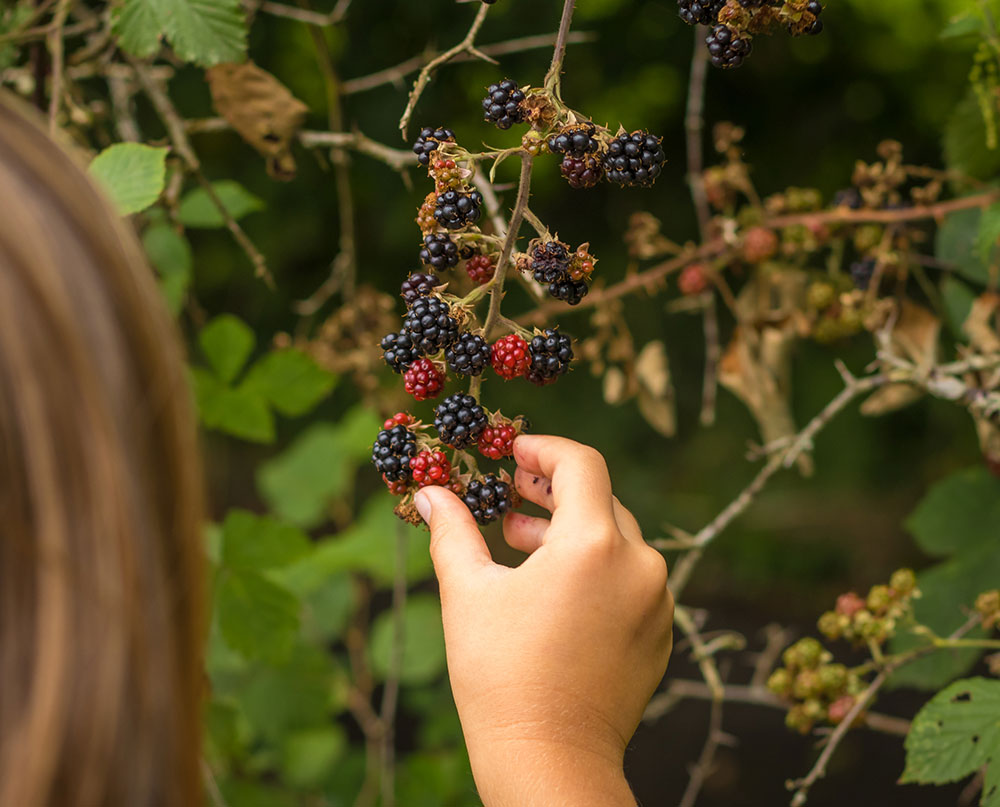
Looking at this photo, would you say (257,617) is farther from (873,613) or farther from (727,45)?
(727,45)

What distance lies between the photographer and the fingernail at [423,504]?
2.75 ft

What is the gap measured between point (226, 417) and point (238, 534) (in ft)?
0.88

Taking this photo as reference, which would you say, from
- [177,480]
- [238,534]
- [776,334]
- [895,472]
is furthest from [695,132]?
[895,472]

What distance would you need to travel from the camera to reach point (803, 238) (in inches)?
56.7

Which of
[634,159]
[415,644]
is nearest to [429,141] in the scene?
[634,159]

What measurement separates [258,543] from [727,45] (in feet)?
3.30

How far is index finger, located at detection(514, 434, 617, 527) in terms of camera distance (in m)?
0.80

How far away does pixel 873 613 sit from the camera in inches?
45.3

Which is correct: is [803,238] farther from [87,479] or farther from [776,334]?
[87,479]

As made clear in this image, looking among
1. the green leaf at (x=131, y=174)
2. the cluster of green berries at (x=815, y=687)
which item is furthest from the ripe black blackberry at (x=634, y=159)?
the cluster of green berries at (x=815, y=687)

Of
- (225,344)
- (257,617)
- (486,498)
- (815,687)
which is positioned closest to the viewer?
(486,498)

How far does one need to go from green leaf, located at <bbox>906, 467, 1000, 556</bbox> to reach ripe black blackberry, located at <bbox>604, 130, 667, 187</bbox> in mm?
1092

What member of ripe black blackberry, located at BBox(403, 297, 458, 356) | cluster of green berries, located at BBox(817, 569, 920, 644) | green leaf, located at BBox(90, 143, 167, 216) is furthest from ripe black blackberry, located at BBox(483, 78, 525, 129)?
cluster of green berries, located at BBox(817, 569, 920, 644)

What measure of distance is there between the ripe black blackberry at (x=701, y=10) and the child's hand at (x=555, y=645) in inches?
17.2
